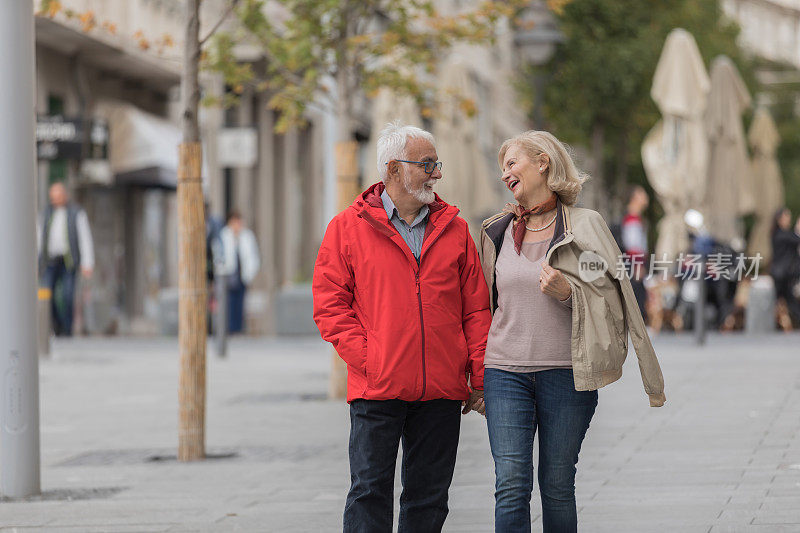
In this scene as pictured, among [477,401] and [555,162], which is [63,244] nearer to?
[477,401]

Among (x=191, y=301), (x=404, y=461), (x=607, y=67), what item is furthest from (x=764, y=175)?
(x=404, y=461)

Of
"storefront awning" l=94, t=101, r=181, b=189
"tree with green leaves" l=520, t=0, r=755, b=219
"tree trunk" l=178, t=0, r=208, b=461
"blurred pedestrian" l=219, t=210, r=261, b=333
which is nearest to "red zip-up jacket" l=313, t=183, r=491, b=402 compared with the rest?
"tree trunk" l=178, t=0, r=208, b=461

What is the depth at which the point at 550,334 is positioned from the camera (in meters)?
5.16

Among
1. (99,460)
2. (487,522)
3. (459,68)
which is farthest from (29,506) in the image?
(459,68)

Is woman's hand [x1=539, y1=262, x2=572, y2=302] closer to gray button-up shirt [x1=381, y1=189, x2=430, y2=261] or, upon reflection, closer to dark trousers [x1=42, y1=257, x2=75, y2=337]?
gray button-up shirt [x1=381, y1=189, x2=430, y2=261]

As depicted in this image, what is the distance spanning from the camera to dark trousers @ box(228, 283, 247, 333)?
22406mm

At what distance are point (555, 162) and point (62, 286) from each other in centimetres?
1609

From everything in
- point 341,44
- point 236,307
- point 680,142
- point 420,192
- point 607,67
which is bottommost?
point 236,307

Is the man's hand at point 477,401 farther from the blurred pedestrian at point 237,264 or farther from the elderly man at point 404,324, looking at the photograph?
the blurred pedestrian at point 237,264

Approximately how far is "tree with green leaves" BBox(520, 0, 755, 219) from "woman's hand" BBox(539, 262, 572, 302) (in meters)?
26.7

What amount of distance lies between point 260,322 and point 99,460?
1511 centimetres

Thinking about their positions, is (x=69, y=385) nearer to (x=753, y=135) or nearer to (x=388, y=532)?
(x=388, y=532)

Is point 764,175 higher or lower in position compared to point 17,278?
higher

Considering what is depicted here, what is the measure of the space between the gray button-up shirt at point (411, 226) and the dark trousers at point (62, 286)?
50.3ft
